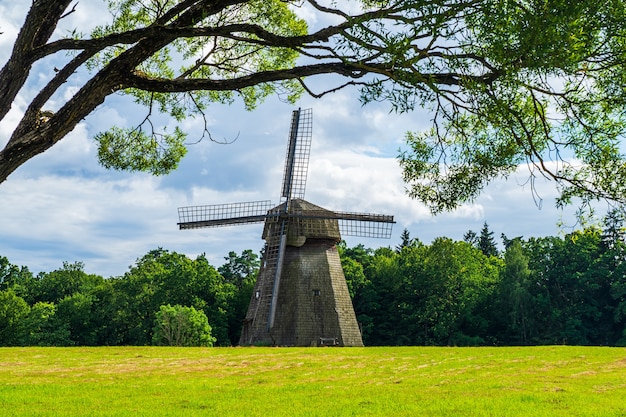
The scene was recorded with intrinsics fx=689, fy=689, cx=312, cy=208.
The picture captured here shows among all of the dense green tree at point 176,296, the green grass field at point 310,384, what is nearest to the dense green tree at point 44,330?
the dense green tree at point 176,296

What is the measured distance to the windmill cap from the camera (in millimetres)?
44125

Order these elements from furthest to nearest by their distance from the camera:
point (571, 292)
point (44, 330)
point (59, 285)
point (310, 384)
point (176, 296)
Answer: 1. point (59, 285)
2. point (571, 292)
3. point (44, 330)
4. point (176, 296)
5. point (310, 384)

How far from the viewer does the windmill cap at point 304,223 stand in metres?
44.1

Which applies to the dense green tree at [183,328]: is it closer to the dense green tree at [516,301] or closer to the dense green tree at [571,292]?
the dense green tree at [516,301]

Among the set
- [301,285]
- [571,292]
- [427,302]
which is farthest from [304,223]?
[571,292]

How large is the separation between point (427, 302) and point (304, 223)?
A: 28.0 m

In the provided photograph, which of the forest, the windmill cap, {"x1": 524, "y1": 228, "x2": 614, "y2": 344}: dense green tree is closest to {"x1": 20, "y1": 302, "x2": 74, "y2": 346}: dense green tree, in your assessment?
the forest

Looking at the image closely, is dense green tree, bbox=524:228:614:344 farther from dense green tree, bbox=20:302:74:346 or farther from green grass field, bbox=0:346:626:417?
dense green tree, bbox=20:302:74:346

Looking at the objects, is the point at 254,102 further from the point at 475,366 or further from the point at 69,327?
the point at 69,327

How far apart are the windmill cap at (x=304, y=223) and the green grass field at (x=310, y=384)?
34.4 feet

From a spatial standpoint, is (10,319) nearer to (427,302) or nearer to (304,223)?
(304,223)

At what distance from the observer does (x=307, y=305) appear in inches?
1672

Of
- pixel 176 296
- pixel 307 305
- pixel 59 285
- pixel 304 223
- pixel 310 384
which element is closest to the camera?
pixel 310 384

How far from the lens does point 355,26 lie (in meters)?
9.48
